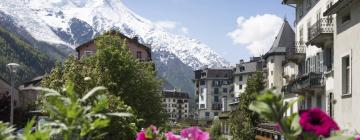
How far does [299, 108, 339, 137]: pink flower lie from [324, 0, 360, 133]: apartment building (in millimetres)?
18991

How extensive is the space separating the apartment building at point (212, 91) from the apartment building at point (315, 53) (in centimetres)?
11583

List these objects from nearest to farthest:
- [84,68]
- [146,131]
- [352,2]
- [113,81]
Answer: [146,131], [352,2], [113,81], [84,68]

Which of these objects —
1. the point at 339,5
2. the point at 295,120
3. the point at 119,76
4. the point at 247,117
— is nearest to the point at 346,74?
the point at 339,5

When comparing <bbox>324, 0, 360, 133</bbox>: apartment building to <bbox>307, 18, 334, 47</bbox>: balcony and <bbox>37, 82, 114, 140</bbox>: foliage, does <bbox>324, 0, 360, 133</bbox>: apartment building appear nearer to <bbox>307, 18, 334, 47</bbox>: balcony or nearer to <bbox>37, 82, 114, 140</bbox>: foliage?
<bbox>307, 18, 334, 47</bbox>: balcony

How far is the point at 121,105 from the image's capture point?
91.6 ft

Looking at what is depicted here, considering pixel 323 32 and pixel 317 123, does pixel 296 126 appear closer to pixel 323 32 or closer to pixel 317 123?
pixel 317 123

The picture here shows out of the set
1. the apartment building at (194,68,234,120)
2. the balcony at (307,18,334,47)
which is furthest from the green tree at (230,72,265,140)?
the apartment building at (194,68,234,120)

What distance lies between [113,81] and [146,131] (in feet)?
109

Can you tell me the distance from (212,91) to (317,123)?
156648 mm

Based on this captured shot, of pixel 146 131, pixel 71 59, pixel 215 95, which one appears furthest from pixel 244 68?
pixel 146 131

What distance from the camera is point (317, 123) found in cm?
252

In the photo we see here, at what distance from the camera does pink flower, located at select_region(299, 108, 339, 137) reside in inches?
98.2

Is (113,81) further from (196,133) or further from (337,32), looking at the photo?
(196,133)

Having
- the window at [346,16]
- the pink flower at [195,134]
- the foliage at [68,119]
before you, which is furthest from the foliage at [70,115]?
the window at [346,16]
